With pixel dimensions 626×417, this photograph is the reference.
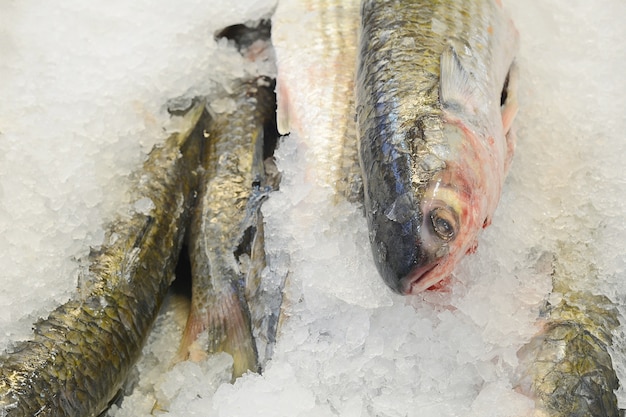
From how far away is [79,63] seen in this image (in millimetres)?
2480

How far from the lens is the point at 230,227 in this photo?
7.20 ft

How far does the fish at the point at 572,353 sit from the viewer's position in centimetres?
166

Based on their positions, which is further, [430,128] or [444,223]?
[430,128]

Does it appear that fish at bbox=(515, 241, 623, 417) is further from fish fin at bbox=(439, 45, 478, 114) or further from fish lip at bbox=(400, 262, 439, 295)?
fish fin at bbox=(439, 45, 478, 114)

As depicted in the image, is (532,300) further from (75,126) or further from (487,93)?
(75,126)

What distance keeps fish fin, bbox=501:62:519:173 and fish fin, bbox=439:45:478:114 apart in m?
0.24

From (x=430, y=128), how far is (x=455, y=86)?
0.17 m

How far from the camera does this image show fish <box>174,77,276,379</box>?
203cm

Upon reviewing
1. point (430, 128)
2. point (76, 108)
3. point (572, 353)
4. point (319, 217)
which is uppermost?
point (430, 128)

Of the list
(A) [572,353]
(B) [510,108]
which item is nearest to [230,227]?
(B) [510,108]

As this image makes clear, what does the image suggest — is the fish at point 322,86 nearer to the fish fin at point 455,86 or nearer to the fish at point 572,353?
the fish fin at point 455,86

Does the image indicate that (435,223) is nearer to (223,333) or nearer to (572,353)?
(572,353)

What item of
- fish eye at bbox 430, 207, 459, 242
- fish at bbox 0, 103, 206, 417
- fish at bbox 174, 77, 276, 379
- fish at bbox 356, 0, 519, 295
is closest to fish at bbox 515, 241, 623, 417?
Answer: fish at bbox 356, 0, 519, 295

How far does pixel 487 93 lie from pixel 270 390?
42.9 inches
